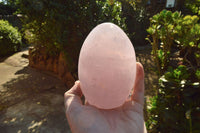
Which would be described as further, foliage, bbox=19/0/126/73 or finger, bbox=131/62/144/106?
foliage, bbox=19/0/126/73

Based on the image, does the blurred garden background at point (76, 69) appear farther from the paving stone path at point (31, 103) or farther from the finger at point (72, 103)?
the finger at point (72, 103)

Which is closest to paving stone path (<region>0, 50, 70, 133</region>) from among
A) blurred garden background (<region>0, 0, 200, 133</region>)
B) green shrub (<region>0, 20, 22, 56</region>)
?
blurred garden background (<region>0, 0, 200, 133</region>)

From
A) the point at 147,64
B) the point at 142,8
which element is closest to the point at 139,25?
the point at 142,8

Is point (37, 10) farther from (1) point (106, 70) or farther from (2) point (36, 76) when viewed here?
(1) point (106, 70)

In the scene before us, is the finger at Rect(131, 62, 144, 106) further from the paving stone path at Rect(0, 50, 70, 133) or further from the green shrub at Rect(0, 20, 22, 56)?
the green shrub at Rect(0, 20, 22, 56)

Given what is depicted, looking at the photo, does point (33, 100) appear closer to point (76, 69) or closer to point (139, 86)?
point (76, 69)

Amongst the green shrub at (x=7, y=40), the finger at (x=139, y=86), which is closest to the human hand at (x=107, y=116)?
the finger at (x=139, y=86)
